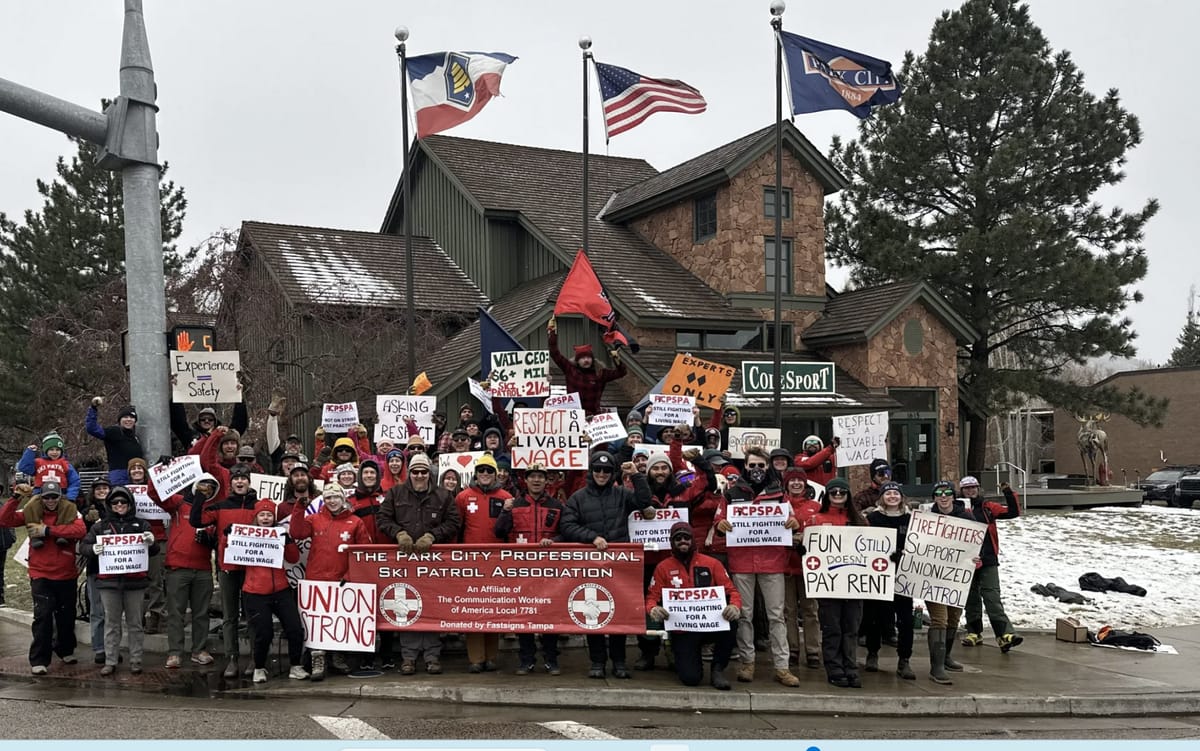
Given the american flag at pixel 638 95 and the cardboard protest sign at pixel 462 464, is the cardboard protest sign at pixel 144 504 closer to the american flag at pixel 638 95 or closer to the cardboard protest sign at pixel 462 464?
the cardboard protest sign at pixel 462 464

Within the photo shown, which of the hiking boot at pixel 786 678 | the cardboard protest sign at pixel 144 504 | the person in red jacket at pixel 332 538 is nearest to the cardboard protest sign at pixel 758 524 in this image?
the hiking boot at pixel 786 678

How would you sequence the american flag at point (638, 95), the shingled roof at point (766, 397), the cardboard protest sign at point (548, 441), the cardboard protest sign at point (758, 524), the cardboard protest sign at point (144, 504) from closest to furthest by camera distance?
the cardboard protest sign at point (758, 524) → the cardboard protest sign at point (144, 504) → the cardboard protest sign at point (548, 441) → the american flag at point (638, 95) → the shingled roof at point (766, 397)

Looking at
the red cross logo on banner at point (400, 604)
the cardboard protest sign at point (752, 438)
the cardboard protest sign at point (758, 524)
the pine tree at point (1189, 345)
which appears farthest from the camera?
the pine tree at point (1189, 345)

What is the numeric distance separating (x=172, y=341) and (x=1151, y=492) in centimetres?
3575

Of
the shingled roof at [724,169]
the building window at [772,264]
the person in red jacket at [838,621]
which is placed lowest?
the person in red jacket at [838,621]

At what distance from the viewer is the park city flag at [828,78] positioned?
656 inches

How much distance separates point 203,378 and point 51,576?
248 centimetres

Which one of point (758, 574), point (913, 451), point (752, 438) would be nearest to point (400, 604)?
point (758, 574)

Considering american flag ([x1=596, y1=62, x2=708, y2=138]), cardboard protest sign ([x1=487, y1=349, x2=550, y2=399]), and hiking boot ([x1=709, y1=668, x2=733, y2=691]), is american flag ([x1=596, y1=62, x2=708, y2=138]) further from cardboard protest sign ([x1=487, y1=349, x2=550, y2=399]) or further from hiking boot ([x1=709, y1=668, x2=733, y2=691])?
hiking boot ([x1=709, y1=668, x2=733, y2=691])

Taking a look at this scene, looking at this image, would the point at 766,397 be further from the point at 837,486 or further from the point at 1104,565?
the point at 837,486

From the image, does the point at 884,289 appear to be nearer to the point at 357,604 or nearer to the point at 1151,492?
the point at 1151,492

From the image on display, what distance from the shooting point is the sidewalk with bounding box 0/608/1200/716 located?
8703 mm

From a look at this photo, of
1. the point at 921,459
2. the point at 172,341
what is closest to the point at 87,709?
the point at 172,341

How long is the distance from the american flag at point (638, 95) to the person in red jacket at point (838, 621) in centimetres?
950
